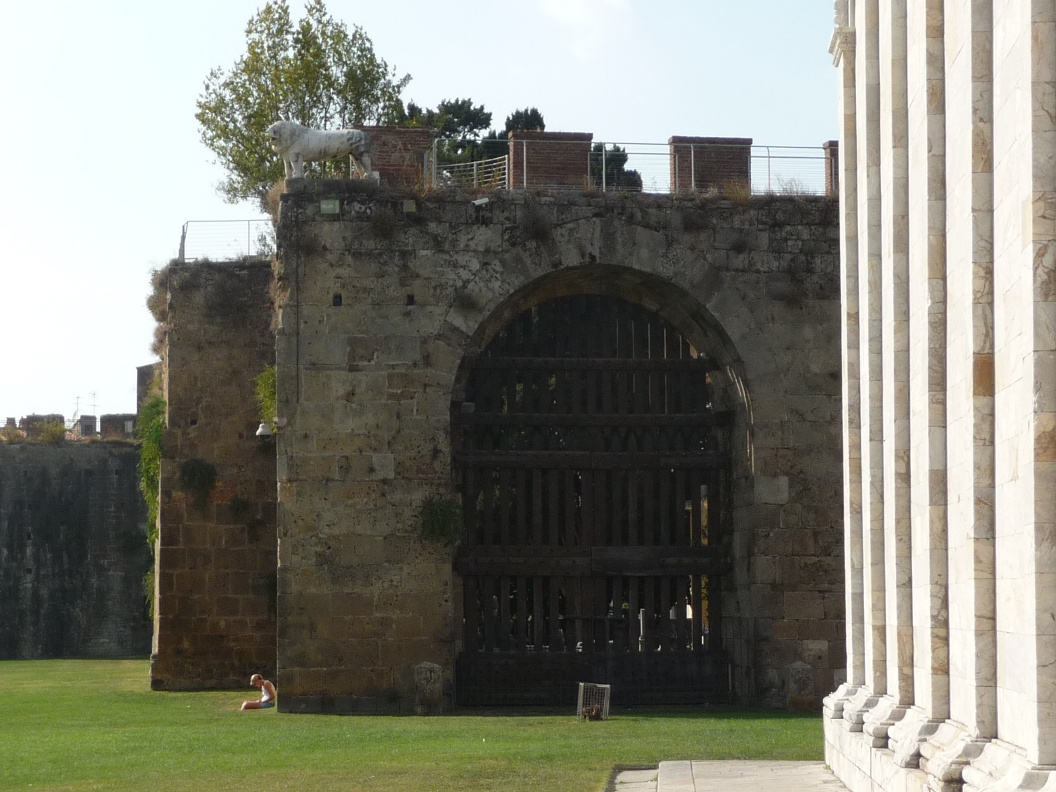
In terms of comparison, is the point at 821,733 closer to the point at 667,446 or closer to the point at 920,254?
the point at 667,446

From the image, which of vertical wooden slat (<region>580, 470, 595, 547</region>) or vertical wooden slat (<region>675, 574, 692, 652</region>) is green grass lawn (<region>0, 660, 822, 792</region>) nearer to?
vertical wooden slat (<region>675, 574, 692, 652</region>)

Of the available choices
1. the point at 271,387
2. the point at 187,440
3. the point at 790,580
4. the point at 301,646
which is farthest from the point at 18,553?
the point at 790,580

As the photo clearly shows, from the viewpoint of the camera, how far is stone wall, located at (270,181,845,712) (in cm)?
Answer: 1914

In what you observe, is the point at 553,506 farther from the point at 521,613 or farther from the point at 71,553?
the point at 71,553

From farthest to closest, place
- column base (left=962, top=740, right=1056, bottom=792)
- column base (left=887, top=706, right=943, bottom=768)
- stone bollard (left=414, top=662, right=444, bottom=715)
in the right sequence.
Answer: stone bollard (left=414, top=662, right=444, bottom=715) → column base (left=887, top=706, right=943, bottom=768) → column base (left=962, top=740, right=1056, bottom=792)

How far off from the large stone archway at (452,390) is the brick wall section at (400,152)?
35.1 inches

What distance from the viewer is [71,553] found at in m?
37.8

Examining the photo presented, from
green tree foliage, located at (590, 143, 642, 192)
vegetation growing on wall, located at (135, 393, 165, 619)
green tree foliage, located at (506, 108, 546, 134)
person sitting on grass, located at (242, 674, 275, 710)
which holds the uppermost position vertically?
green tree foliage, located at (506, 108, 546, 134)

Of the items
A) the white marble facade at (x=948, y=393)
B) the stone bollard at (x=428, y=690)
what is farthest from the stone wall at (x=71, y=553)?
the white marble facade at (x=948, y=393)

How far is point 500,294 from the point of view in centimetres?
1956

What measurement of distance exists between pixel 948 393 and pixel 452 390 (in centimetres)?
1088

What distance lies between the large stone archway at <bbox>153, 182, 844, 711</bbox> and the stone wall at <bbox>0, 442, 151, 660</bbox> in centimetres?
1940

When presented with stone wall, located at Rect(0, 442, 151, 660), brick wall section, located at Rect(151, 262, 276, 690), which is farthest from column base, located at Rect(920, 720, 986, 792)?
stone wall, located at Rect(0, 442, 151, 660)

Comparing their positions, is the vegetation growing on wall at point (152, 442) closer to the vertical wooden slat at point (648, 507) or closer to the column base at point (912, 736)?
the vertical wooden slat at point (648, 507)
